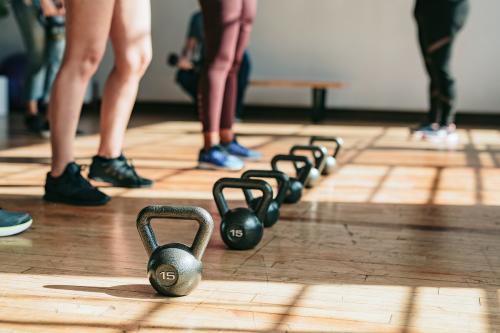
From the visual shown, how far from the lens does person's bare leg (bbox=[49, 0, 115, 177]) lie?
200cm

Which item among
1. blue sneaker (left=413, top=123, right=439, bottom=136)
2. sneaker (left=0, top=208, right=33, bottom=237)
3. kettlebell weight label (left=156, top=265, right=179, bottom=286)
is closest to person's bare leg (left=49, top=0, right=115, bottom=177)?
sneaker (left=0, top=208, right=33, bottom=237)

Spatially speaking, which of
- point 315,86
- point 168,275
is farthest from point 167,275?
point 315,86

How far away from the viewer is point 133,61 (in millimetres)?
2250

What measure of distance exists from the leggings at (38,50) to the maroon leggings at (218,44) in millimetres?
1709

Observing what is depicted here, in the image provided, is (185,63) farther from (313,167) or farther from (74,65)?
(74,65)

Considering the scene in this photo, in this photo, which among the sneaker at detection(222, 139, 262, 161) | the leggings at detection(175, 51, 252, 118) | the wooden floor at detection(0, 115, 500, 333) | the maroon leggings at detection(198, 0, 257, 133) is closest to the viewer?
the wooden floor at detection(0, 115, 500, 333)

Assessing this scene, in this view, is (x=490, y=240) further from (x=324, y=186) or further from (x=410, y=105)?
(x=410, y=105)

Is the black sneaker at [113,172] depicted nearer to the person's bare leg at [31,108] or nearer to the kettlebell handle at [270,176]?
the kettlebell handle at [270,176]

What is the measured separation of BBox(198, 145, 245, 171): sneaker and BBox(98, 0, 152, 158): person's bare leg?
55cm

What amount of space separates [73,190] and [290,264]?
2.89ft

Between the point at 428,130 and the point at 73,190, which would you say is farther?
the point at 428,130

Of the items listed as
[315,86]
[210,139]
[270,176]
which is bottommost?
[315,86]

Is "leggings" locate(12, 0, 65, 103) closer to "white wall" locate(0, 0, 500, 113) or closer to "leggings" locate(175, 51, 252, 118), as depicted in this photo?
"leggings" locate(175, 51, 252, 118)

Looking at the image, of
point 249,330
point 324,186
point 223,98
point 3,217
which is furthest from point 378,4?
point 249,330
